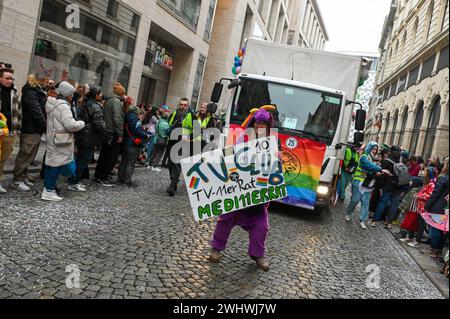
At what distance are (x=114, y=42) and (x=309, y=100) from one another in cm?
811

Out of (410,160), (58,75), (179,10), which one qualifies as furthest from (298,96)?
(179,10)

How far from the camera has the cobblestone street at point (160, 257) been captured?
361cm

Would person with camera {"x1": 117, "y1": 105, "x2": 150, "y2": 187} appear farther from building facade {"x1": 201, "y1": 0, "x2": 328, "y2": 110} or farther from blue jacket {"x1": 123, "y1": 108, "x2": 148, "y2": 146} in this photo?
→ building facade {"x1": 201, "y1": 0, "x2": 328, "y2": 110}

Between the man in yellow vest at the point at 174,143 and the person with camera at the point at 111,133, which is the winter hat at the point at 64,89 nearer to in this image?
the person with camera at the point at 111,133

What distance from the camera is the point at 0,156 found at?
5711 mm

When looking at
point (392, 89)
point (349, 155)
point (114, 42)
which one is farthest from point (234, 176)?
point (392, 89)

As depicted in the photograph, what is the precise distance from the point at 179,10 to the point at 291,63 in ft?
33.0

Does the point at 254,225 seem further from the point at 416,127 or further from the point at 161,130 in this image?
the point at 416,127

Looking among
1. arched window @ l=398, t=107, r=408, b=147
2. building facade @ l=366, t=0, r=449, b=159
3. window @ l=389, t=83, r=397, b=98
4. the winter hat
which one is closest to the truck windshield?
the winter hat

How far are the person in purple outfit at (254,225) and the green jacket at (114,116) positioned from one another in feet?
11.8

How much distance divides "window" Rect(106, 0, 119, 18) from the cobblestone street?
736cm

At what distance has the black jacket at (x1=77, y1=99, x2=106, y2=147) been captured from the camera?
676cm

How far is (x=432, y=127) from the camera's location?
1933cm
